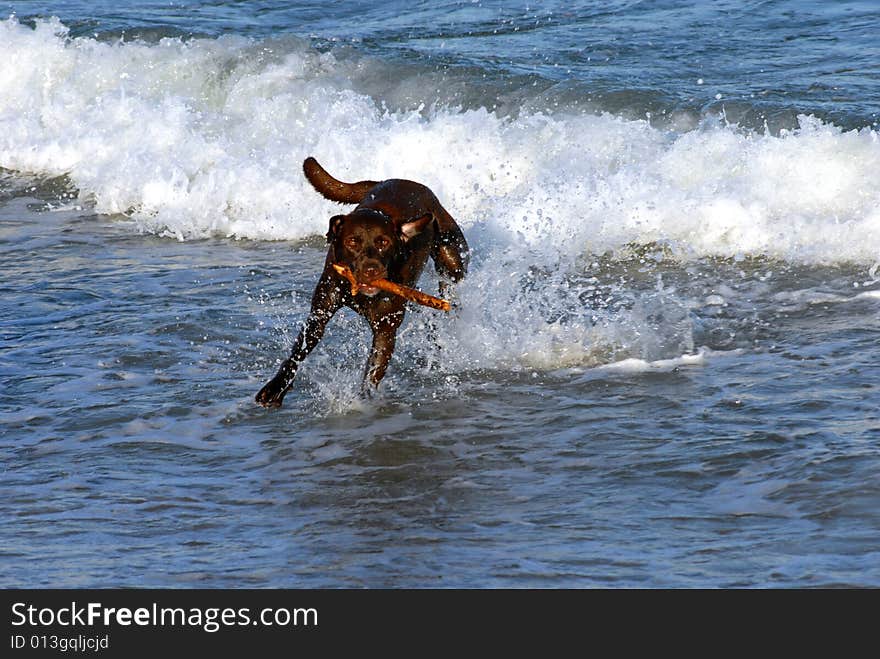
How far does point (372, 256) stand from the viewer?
702cm

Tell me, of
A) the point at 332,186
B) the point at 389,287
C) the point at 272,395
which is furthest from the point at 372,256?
the point at 332,186

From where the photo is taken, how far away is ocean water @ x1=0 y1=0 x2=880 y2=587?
224 inches

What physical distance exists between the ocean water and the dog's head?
0.84 m

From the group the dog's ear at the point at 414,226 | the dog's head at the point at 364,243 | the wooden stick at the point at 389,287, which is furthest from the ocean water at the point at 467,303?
the dog's ear at the point at 414,226

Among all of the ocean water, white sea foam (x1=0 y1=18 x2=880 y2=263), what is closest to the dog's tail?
the ocean water

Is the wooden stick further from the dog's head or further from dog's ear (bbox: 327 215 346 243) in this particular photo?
dog's ear (bbox: 327 215 346 243)

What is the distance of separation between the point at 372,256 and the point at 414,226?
0.30 metres

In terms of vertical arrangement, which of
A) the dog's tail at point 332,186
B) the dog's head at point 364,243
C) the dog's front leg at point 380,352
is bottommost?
the dog's front leg at point 380,352

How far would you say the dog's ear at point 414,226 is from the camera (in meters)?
7.14

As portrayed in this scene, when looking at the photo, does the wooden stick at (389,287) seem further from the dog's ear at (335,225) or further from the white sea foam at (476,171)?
the white sea foam at (476,171)

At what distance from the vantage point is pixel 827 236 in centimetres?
1000

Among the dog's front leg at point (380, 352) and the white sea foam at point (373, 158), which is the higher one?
the white sea foam at point (373, 158)
